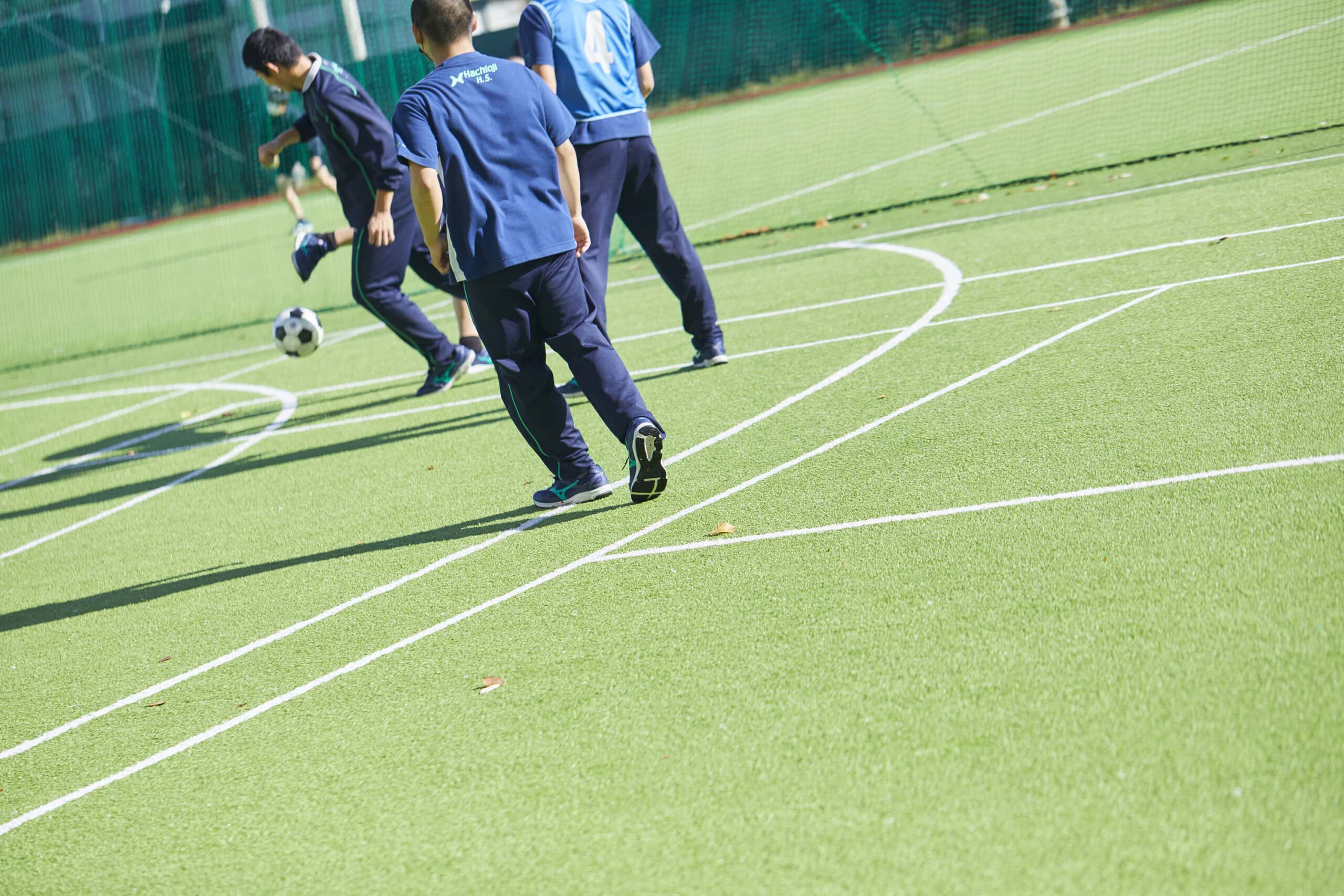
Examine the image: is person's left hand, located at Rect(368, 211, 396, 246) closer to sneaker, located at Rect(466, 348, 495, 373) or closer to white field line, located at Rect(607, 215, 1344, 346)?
sneaker, located at Rect(466, 348, 495, 373)

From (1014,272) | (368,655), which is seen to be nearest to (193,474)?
(368,655)

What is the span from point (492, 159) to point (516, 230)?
295 mm

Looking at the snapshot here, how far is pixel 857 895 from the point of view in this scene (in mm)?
2590

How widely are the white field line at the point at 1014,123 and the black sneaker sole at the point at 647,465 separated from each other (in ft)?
28.9

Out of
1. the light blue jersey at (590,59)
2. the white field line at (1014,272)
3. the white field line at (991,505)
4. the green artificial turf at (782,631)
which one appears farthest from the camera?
the white field line at (1014,272)

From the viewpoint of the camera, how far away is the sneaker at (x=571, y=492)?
220 inches

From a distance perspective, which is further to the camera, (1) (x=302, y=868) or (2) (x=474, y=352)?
(2) (x=474, y=352)

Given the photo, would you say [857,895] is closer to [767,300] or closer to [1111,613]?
[1111,613]

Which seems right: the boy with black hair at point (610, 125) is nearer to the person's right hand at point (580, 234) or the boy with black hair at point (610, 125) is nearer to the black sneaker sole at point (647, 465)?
the person's right hand at point (580, 234)

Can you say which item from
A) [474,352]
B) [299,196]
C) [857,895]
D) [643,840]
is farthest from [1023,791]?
[299,196]

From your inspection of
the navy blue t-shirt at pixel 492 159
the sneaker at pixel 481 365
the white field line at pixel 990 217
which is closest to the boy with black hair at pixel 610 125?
the navy blue t-shirt at pixel 492 159

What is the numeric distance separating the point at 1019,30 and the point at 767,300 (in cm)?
1927

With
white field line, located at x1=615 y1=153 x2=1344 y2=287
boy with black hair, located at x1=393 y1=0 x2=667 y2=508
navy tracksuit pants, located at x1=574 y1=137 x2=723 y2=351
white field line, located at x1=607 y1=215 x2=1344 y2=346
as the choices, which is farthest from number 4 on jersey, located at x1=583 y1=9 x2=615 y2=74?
white field line, located at x1=615 y1=153 x2=1344 y2=287

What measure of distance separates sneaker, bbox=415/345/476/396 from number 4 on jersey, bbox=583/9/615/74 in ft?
7.74
